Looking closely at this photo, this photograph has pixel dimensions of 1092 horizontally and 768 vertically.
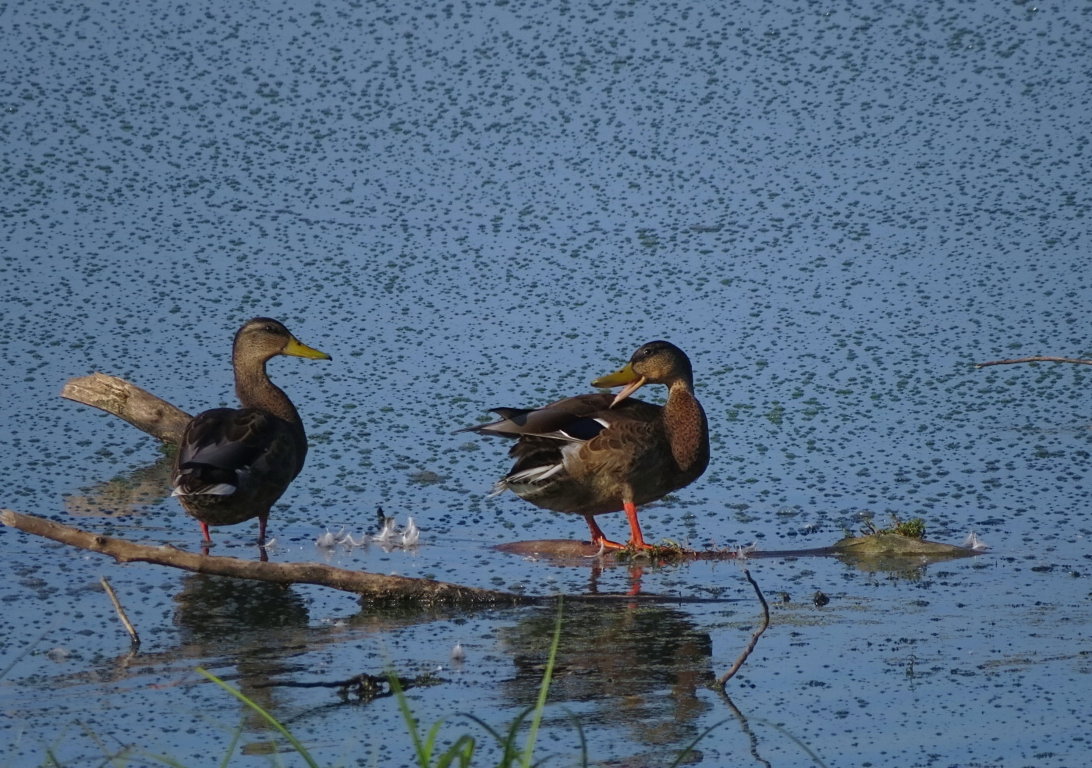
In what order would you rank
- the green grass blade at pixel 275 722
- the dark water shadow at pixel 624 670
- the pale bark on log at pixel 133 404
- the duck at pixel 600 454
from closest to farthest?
1. the green grass blade at pixel 275 722
2. the dark water shadow at pixel 624 670
3. the duck at pixel 600 454
4. the pale bark on log at pixel 133 404

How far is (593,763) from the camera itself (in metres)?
3.50

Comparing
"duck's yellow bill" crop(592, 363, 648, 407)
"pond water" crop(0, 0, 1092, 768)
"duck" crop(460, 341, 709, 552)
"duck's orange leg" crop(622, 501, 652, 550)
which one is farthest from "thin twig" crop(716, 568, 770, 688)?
"duck's yellow bill" crop(592, 363, 648, 407)

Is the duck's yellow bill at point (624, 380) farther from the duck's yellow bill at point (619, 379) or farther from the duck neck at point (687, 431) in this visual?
the duck neck at point (687, 431)

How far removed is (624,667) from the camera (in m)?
4.18

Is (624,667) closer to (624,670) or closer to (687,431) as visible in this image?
(624,670)

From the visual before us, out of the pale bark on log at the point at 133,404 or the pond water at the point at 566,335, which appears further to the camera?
the pale bark on log at the point at 133,404

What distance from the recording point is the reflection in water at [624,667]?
379 cm

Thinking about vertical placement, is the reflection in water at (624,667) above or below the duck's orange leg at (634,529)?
below

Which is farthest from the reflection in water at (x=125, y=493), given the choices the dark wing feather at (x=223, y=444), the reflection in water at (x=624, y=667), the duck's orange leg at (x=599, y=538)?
the reflection in water at (x=624, y=667)

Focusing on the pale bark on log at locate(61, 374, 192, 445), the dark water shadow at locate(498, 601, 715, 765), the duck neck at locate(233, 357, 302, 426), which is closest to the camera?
the dark water shadow at locate(498, 601, 715, 765)

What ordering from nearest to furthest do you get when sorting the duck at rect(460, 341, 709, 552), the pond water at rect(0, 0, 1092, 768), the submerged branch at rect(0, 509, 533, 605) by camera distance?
the pond water at rect(0, 0, 1092, 768), the submerged branch at rect(0, 509, 533, 605), the duck at rect(460, 341, 709, 552)

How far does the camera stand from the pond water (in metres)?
4.00

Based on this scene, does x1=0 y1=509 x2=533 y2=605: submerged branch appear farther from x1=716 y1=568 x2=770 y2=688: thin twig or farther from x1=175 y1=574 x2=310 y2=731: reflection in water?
x1=716 y1=568 x2=770 y2=688: thin twig

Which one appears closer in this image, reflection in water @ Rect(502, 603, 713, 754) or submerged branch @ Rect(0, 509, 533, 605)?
reflection in water @ Rect(502, 603, 713, 754)
